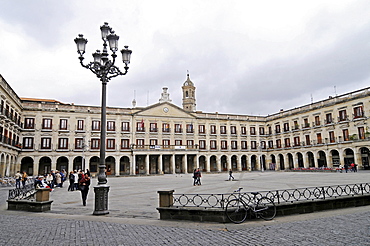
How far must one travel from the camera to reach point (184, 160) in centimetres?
5031

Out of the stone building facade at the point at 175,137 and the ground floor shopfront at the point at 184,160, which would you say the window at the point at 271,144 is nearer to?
the stone building facade at the point at 175,137

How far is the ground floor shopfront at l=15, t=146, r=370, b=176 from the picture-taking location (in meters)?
42.5

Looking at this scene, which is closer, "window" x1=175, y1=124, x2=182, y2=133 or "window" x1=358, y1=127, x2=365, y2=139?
"window" x1=358, y1=127, x2=365, y2=139

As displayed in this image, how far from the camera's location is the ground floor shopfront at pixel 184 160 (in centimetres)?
4253

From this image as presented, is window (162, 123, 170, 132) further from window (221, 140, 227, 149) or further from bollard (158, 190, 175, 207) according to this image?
bollard (158, 190, 175, 207)

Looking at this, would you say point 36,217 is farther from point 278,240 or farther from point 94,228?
point 278,240

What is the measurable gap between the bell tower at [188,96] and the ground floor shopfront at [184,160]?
28.9 metres

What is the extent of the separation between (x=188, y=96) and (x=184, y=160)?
124 ft

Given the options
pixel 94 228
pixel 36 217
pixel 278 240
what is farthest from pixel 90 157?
pixel 278 240

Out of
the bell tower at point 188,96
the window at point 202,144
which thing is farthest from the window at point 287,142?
the bell tower at point 188,96

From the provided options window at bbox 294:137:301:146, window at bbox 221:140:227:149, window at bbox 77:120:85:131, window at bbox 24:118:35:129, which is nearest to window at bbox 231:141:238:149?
window at bbox 221:140:227:149

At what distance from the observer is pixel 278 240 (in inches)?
246

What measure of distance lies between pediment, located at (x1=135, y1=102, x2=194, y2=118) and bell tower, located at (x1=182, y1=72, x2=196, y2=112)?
97.6 ft

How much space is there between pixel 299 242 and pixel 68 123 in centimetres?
4467
